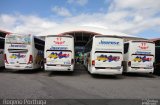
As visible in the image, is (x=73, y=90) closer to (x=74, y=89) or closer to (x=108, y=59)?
(x=74, y=89)

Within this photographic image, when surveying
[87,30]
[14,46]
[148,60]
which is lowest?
[148,60]

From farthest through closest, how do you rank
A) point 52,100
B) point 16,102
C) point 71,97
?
point 71,97
point 52,100
point 16,102

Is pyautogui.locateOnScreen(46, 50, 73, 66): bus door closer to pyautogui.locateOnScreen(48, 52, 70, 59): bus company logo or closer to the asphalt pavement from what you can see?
pyautogui.locateOnScreen(48, 52, 70, 59): bus company logo

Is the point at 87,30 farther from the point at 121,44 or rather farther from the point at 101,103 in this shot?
the point at 101,103

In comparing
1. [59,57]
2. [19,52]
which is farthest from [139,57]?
[19,52]

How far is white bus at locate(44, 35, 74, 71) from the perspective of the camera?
48.6 ft

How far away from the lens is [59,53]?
48.8 feet

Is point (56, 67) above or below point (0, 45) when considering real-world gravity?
below

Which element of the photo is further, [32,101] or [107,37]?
[107,37]

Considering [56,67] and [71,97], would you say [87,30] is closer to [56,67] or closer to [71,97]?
[56,67]

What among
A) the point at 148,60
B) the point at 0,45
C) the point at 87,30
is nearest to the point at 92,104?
the point at 148,60

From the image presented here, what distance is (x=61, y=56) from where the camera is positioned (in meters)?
14.9

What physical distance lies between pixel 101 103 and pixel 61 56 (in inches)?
→ 333

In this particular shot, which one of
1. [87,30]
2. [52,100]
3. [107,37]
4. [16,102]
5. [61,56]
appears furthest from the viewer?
[87,30]
